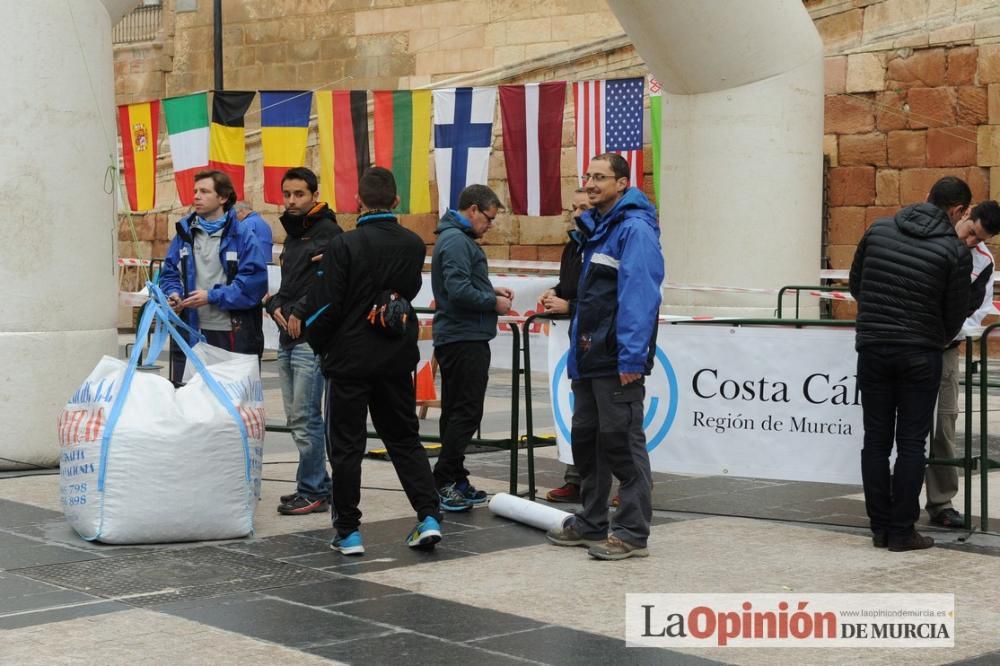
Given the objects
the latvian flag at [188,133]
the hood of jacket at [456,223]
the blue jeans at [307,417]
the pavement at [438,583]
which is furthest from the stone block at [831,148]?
the blue jeans at [307,417]

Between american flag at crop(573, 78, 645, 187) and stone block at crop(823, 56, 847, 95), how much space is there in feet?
12.1

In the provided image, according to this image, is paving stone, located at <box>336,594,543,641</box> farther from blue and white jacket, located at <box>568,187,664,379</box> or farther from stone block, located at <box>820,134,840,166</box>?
stone block, located at <box>820,134,840,166</box>

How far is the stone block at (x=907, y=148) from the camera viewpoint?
18.4 metres

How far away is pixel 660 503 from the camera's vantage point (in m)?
8.64

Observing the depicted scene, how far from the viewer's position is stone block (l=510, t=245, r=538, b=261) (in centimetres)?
2220

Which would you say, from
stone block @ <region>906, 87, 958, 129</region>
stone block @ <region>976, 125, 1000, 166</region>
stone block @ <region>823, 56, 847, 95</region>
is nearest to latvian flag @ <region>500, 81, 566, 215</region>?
stone block @ <region>823, 56, 847, 95</region>

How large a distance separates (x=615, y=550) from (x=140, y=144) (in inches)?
522

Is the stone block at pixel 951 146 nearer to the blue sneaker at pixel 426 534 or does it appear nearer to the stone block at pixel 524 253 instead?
the stone block at pixel 524 253

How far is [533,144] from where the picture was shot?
17219 millimetres

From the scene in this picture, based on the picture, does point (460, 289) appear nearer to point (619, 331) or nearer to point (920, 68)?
point (619, 331)

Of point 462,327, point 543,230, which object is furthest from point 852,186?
point 462,327

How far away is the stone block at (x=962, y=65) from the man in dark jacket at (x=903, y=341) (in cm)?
1134

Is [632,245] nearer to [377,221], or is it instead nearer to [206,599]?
[377,221]

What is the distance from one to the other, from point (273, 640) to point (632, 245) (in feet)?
8.38
